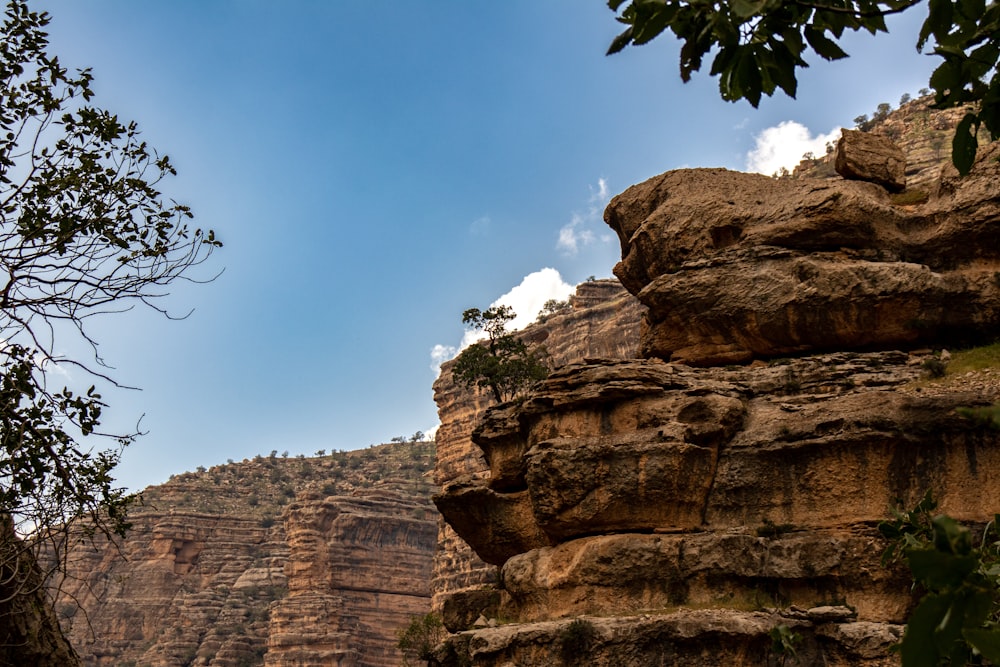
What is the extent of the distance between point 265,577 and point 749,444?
286ft

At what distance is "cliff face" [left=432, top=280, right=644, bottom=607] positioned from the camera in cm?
6850

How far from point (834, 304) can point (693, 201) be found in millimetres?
6482

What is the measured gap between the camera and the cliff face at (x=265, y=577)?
8488 centimetres

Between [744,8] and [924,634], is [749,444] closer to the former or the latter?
[744,8]

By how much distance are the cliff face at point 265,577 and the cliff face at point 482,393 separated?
18109 mm

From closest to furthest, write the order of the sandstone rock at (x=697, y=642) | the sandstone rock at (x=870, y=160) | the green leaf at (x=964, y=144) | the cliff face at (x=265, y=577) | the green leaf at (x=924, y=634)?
the green leaf at (x=924, y=634), the green leaf at (x=964, y=144), the sandstone rock at (x=697, y=642), the sandstone rock at (x=870, y=160), the cliff face at (x=265, y=577)

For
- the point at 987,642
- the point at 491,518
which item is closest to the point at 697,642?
the point at 491,518

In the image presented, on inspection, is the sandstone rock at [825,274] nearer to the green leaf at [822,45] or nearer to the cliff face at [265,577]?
the green leaf at [822,45]

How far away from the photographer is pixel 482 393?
75938 mm

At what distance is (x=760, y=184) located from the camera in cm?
3112

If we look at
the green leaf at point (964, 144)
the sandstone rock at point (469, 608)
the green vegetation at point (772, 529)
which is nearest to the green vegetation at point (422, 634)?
the sandstone rock at point (469, 608)

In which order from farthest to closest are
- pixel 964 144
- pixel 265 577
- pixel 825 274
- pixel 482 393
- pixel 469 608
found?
pixel 265 577 < pixel 482 393 < pixel 469 608 < pixel 825 274 < pixel 964 144

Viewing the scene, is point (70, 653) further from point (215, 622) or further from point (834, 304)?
point (215, 622)

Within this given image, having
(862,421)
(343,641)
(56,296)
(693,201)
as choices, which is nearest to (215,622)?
(343,641)
